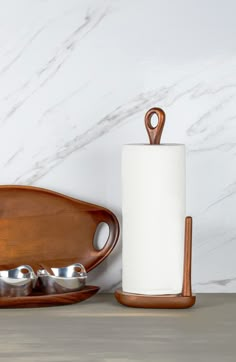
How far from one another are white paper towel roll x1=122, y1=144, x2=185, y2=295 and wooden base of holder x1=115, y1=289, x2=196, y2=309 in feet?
0.05

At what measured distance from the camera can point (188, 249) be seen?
1437 mm

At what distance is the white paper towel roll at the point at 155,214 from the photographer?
143 centimetres

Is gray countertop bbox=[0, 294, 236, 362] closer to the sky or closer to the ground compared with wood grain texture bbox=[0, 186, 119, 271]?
closer to the ground

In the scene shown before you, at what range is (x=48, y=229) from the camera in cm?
159

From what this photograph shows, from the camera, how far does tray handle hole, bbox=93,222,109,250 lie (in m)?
1.60

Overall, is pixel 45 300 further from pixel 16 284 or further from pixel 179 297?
pixel 179 297

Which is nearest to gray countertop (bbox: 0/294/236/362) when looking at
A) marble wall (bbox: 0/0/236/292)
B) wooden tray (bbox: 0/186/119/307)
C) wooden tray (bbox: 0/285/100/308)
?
wooden tray (bbox: 0/285/100/308)

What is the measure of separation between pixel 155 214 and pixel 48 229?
10.0 inches

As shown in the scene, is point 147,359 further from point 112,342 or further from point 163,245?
point 163,245

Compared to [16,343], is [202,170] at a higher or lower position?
higher

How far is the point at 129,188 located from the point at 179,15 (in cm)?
37

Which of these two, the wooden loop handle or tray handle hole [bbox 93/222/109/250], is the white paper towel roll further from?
tray handle hole [bbox 93/222/109/250]


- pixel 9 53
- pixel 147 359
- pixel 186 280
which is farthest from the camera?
pixel 9 53

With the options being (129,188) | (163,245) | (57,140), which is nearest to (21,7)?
(57,140)
